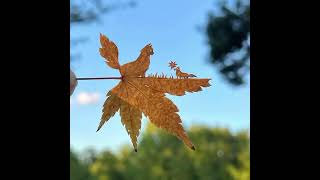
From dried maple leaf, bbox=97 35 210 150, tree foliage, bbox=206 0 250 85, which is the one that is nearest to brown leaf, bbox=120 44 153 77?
dried maple leaf, bbox=97 35 210 150

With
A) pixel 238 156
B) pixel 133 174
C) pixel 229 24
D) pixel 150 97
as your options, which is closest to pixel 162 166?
pixel 133 174

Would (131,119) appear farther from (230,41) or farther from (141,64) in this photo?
(230,41)

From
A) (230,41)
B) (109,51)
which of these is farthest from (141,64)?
(230,41)

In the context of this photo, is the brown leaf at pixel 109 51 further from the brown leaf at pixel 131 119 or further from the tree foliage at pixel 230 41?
the tree foliage at pixel 230 41

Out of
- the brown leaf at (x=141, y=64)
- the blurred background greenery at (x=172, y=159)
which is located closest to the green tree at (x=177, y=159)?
the blurred background greenery at (x=172, y=159)

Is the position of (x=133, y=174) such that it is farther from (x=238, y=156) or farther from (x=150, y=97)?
(x=150, y=97)

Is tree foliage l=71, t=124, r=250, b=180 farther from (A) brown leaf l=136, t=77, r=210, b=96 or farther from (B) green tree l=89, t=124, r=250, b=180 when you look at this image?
(A) brown leaf l=136, t=77, r=210, b=96
